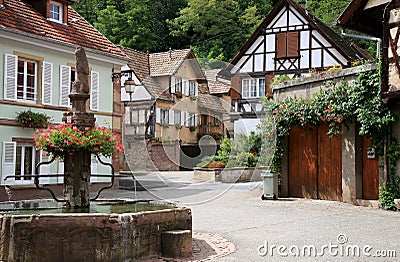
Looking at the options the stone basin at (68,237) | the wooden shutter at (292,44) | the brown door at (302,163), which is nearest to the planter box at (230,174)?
the brown door at (302,163)

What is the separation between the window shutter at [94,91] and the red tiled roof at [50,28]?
99 cm

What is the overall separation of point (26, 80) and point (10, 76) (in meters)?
0.82

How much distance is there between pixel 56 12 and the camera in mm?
20016

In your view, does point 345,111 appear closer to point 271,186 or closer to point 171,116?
point 271,186

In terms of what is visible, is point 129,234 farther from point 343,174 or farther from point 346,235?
point 343,174

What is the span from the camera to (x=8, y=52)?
16.7 meters

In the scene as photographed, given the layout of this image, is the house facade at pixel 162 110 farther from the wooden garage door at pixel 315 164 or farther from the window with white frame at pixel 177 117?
the wooden garage door at pixel 315 164

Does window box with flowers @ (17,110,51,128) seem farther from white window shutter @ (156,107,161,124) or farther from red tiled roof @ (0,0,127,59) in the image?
white window shutter @ (156,107,161,124)

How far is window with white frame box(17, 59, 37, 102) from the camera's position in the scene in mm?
17328

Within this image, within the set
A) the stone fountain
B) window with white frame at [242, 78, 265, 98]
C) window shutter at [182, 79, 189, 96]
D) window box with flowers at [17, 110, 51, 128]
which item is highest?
window shutter at [182, 79, 189, 96]

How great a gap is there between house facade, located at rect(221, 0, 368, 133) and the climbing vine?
12115 mm

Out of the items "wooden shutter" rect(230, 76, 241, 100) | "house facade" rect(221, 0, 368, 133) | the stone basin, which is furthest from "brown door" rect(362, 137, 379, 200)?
"wooden shutter" rect(230, 76, 241, 100)

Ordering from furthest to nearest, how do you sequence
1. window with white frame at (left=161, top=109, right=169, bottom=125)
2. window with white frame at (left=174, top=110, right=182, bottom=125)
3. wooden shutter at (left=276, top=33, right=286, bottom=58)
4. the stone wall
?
window with white frame at (left=174, top=110, right=182, bottom=125) → window with white frame at (left=161, top=109, right=169, bottom=125) → wooden shutter at (left=276, top=33, right=286, bottom=58) → the stone wall

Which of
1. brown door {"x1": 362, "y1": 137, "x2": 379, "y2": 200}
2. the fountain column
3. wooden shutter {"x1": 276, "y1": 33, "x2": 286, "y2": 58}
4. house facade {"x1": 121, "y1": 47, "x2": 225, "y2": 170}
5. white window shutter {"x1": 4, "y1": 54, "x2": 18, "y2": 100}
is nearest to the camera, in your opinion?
the fountain column
